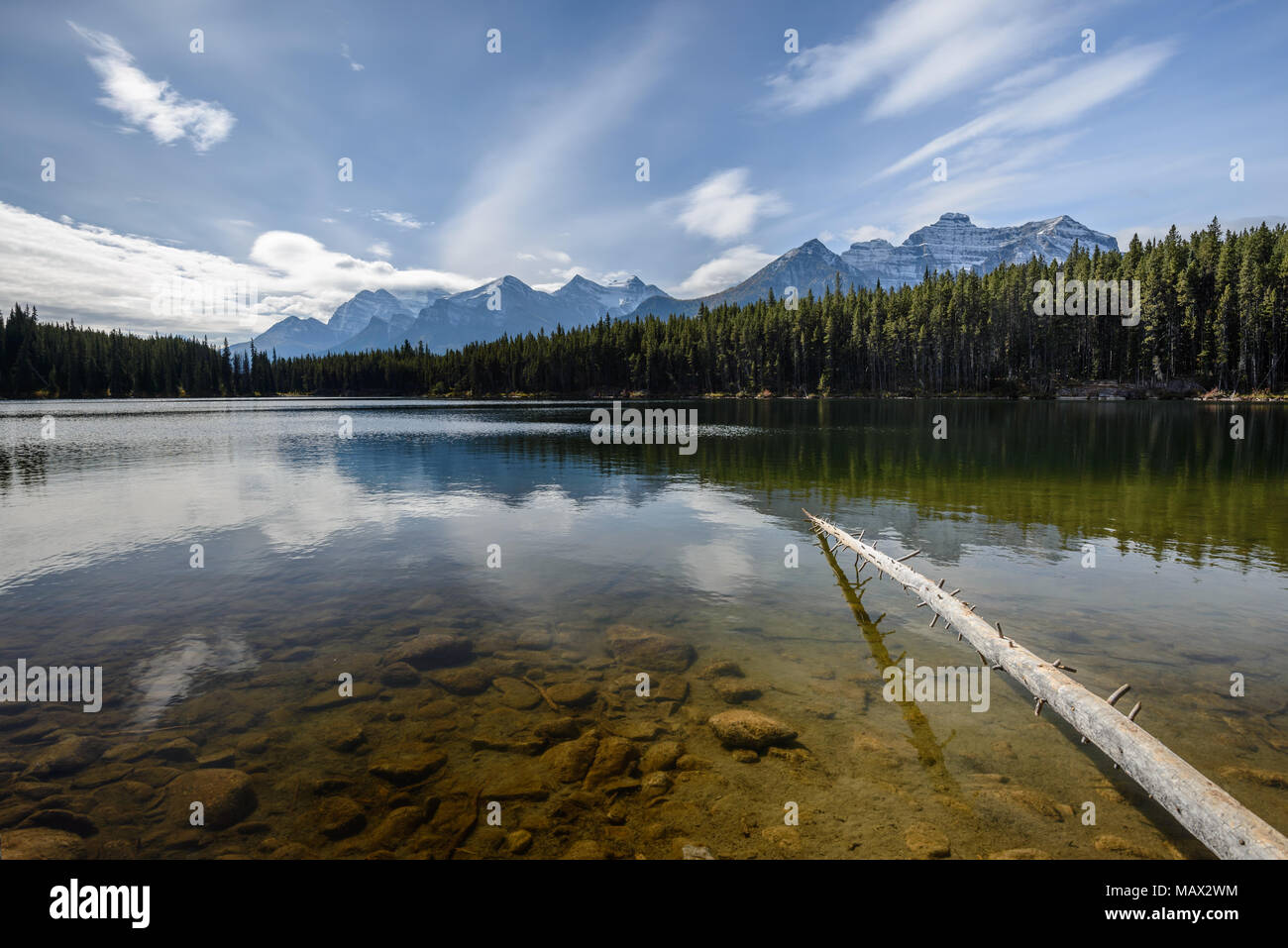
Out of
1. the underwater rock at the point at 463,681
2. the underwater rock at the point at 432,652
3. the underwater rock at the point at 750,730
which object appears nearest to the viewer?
the underwater rock at the point at 750,730

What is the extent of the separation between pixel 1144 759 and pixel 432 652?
12.1 metres

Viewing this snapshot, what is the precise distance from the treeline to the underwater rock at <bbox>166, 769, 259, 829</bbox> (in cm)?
15318

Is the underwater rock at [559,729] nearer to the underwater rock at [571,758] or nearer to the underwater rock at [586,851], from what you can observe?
the underwater rock at [571,758]

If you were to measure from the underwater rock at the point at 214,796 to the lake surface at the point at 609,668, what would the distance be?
58 mm

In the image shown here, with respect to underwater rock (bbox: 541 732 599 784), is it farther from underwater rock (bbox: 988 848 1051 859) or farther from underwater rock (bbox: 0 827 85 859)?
underwater rock (bbox: 0 827 85 859)

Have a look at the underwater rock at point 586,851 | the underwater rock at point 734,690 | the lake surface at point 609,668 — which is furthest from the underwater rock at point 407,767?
the underwater rock at point 734,690

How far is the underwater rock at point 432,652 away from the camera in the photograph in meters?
12.3

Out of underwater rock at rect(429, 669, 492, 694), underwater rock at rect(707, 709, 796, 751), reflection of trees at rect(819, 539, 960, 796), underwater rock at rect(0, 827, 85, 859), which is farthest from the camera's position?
underwater rock at rect(429, 669, 492, 694)

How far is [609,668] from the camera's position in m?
12.0

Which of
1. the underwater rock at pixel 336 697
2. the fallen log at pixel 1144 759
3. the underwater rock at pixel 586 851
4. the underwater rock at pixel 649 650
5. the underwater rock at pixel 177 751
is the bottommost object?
the underwater rock at pixel 586 851

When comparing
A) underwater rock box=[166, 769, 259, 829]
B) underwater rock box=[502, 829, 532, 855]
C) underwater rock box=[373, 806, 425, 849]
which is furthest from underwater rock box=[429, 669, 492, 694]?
underwater rock box=[502, 829, 532, 855]

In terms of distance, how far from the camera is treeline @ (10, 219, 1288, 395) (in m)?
112

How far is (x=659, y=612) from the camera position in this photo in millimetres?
14922
